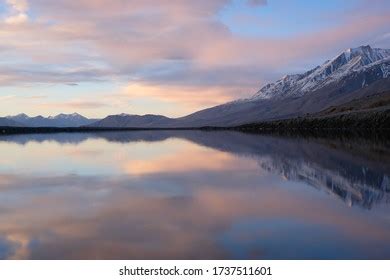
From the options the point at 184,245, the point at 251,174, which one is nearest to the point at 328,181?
the point at 251,174

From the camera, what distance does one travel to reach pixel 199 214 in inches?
682

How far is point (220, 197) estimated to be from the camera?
830 inches

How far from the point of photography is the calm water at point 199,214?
12844 millimetres

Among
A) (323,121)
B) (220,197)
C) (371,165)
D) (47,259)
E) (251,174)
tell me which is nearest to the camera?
(47,259)

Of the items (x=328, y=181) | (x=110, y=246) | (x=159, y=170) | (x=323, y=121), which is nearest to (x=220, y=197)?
(x=328, y=181)

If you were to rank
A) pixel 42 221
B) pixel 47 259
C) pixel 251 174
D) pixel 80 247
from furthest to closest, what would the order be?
1. pixel 251 174
2. pixel 42 221
3. pixel 80 247
4. pixel 47 259

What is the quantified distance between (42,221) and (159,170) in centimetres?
1672

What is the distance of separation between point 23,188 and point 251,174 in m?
12.4

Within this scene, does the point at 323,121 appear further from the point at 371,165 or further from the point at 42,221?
the point at 42,221

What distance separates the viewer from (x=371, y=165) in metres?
31.4

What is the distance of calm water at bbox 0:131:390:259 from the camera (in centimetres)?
1284

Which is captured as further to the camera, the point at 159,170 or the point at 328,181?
the point at 159,170

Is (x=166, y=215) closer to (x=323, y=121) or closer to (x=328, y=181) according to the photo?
(x=328, y=181)
